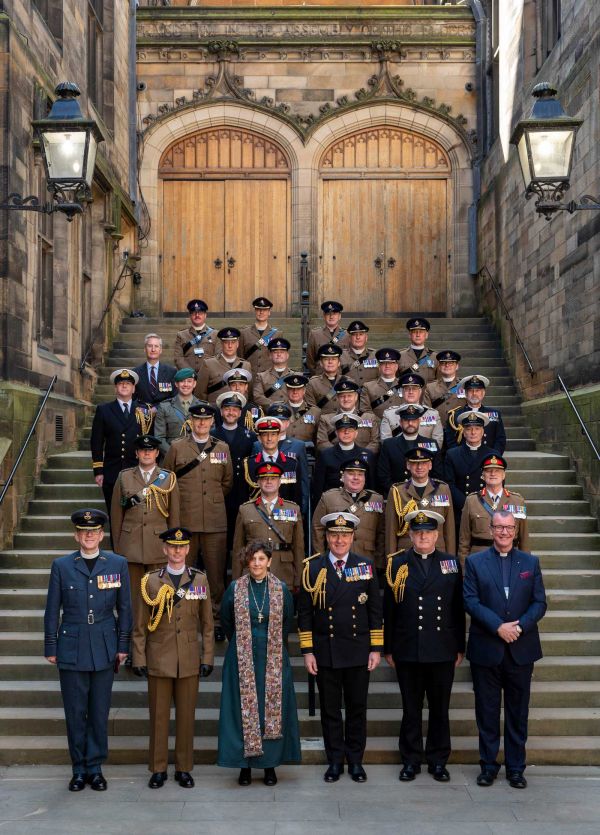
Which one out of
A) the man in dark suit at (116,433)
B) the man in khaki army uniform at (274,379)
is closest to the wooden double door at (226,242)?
the man in khaki army uniform at (274,379)

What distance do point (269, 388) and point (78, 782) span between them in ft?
15.4

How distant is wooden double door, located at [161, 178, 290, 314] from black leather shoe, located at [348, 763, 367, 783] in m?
11.2

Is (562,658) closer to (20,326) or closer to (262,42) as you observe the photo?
(20,326)

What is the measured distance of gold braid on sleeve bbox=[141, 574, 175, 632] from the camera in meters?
6.84

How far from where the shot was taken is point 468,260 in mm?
17141

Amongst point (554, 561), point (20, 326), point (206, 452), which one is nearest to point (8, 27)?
point (20, 326)

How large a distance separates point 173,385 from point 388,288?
25.7 feet

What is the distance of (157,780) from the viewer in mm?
6715

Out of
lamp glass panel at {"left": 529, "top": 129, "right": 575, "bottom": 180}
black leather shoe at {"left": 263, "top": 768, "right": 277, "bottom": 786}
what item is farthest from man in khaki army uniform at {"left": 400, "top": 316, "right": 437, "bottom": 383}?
black leather shoe at {"left": 263, "top": 768, "right": 277, "bottom": 786}

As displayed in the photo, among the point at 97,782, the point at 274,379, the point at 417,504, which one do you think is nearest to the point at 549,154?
the point at 417,504

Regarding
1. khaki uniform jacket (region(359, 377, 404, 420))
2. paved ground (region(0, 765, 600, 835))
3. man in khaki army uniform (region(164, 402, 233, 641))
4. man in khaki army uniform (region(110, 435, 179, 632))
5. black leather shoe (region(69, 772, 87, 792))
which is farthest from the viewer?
khaki uniform jacket (region(359, 377, 404, 420))

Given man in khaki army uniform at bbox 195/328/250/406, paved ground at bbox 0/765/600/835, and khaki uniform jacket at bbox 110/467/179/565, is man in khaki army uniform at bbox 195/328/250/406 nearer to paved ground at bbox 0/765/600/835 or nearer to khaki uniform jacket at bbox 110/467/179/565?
khaki uniform jacket at bbox 110/467/179/565

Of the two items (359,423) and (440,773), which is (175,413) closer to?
(359,423)

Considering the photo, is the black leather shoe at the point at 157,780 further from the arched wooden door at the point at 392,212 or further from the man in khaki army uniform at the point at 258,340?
the arched wooden door at the point at 392,212
